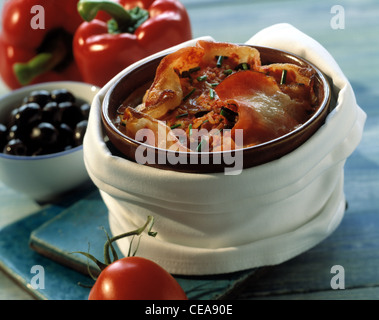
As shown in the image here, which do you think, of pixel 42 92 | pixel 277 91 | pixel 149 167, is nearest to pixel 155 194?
pixel 149 167

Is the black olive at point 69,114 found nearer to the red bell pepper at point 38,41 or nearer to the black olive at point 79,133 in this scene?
the black olive at point 79,133

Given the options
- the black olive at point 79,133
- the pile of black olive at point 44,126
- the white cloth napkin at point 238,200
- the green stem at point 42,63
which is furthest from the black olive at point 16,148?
the green stem at point 42,63

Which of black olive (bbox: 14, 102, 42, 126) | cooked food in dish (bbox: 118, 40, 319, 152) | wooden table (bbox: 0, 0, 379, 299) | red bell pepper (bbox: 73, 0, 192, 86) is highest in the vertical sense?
cooked food in dish (bbox: 118, 40, 319, 152)

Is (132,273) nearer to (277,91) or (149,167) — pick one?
(149,167)

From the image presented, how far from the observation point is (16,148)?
4.64 ft

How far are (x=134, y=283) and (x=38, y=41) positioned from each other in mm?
1264

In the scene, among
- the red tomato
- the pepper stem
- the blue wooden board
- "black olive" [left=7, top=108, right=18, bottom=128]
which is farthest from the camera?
the pepper stem

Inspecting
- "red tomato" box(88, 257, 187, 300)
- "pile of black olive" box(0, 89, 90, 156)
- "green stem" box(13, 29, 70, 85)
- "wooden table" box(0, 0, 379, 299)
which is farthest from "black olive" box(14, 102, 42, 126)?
"red tomato" box(88, 257, 187, 300)

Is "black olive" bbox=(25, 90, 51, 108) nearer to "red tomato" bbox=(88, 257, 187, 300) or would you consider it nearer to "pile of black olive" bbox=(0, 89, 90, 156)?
"pile of black olive" bbox=(0, 89, 90, 156)

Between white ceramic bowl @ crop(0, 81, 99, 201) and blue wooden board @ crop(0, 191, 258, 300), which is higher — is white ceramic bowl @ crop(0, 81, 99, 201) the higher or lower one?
the higher one

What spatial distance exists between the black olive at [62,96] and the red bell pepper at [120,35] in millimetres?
212

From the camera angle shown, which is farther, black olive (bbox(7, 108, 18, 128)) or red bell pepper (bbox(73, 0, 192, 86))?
red bell pepper (bbox(73, 0, 192, 86))

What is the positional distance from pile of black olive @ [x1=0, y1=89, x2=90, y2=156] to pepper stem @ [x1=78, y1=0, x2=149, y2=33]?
278 mm

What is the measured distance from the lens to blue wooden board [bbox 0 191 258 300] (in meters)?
1.12
